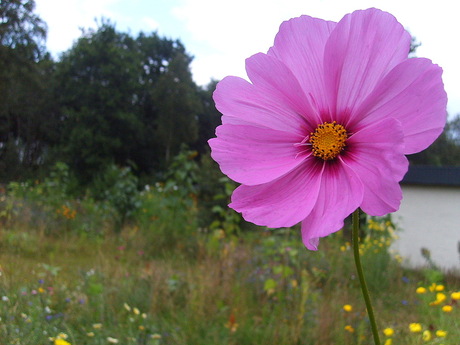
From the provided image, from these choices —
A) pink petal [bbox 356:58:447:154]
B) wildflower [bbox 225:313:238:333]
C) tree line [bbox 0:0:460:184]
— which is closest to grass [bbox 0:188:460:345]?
wildflower [bbox 225:313:238:333]

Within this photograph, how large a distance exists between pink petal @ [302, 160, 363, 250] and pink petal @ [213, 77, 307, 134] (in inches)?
3.0

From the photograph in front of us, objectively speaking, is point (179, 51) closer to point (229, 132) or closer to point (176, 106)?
point (176, 106)

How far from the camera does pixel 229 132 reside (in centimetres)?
46

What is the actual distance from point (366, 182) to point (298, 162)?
81 millimetres

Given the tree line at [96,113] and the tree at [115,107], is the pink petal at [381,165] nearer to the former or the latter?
the tree line at [96,113]

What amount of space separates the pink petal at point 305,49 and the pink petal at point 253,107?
0.03 m

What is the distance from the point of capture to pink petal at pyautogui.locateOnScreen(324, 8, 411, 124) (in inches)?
16.6

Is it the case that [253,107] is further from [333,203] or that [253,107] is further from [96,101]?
[96,101]

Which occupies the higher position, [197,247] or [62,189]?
[62,189]

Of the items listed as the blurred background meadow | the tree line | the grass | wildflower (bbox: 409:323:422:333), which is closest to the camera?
wildflower (bbox: 409:323:422:333)

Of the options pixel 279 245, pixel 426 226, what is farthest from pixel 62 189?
pixel 426 226

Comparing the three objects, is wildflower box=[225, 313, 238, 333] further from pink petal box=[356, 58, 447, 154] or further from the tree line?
the tree line

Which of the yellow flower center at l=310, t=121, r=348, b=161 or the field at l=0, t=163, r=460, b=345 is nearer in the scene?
the yellow flower center at l=310, t=121, r=348, b=161

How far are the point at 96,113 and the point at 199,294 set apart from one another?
68.4ft
